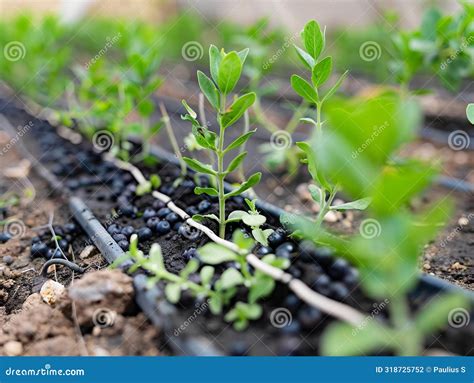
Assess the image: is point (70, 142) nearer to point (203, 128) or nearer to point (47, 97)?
point (47, 97)

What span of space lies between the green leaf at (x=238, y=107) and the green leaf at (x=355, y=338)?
554 mm

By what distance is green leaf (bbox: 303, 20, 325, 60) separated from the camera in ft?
4.23

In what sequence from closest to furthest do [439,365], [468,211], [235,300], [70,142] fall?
[439,365]
[235,300]
[468,211]
[70,142]

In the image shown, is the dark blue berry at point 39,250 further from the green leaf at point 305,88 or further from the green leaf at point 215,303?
the green leaf at point 305,88

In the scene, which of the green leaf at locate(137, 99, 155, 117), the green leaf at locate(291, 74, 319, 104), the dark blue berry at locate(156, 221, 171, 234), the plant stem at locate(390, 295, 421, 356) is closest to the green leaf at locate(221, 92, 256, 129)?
the green leaf at locate(291, 74, 319, 104)

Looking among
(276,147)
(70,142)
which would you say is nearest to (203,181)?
(276,147)

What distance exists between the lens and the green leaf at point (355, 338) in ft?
2.86

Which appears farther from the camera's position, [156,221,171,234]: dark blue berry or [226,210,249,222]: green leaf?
[156,221,171,234]: dark blue berry

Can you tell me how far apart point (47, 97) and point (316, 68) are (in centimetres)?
215

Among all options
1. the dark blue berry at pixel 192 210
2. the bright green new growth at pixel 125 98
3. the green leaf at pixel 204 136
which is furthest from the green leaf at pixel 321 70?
the bright green new growth at pixel 125 98

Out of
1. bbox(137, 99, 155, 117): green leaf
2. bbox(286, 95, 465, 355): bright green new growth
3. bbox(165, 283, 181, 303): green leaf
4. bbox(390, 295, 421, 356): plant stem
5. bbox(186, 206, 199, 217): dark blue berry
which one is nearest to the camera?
bbox(286, 95, 465, 355): bright green new growth

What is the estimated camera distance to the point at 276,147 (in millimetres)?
2174

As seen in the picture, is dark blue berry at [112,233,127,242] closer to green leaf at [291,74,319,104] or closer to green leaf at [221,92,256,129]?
green leaf at [221,92,256,129]

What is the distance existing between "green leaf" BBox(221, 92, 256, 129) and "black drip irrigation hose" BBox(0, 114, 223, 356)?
1.38 ft
